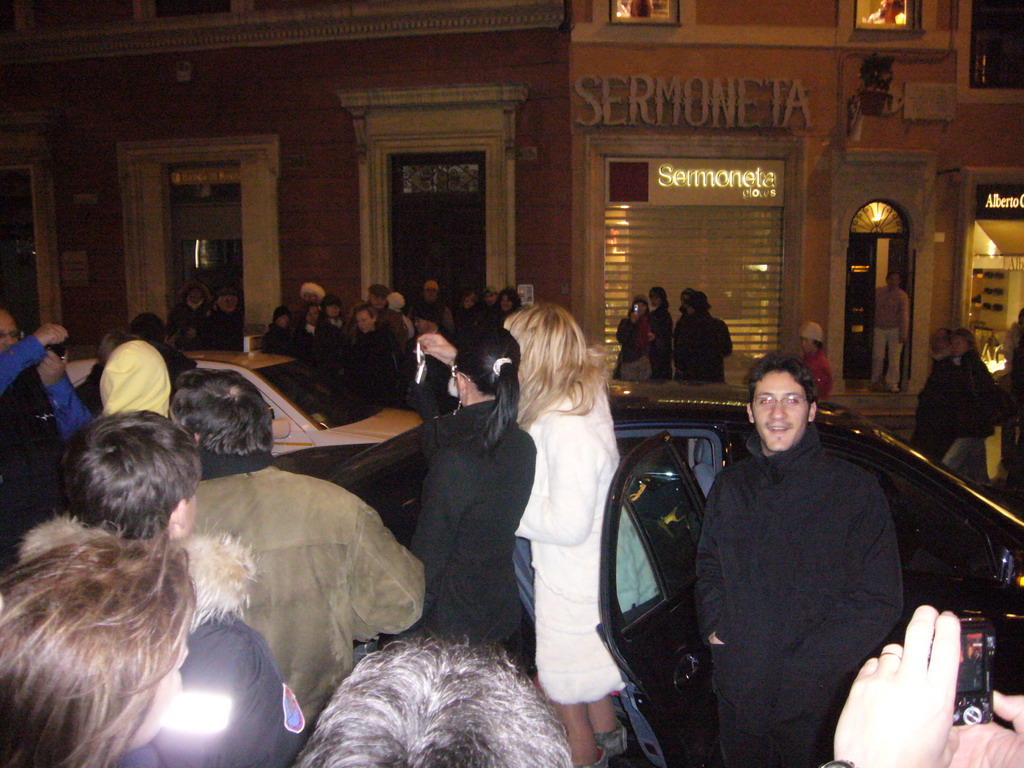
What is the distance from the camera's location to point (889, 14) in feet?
43.0

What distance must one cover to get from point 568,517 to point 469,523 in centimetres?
41

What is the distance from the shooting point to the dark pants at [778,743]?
241cm

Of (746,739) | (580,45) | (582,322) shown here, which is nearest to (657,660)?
(746,739)

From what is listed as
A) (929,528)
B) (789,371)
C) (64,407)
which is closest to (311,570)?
(789,371)

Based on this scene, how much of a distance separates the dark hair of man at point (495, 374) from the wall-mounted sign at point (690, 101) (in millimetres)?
10691

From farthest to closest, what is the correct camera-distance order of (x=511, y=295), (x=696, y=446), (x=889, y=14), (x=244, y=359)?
1. (x=889, y=14)
2. (x=511, y=295)
3. (x=244, y=359)
4. (x=696, y=446)

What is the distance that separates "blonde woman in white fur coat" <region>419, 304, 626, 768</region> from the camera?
2777mm

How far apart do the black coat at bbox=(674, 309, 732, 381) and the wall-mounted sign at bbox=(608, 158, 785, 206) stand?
3432 mm

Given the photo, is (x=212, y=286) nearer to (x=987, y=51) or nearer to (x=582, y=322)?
(x=582, y=322)

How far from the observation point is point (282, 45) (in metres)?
13.3

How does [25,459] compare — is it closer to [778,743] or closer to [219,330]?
[778,743]

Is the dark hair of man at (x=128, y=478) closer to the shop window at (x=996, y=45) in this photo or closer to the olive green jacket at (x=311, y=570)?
the olive green jacket at (x=311, y=570)

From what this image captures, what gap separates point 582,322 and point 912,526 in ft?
30.6

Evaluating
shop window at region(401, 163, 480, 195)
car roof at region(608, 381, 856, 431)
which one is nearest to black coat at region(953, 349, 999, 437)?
car roof at region(608, 381, 856, 431)
